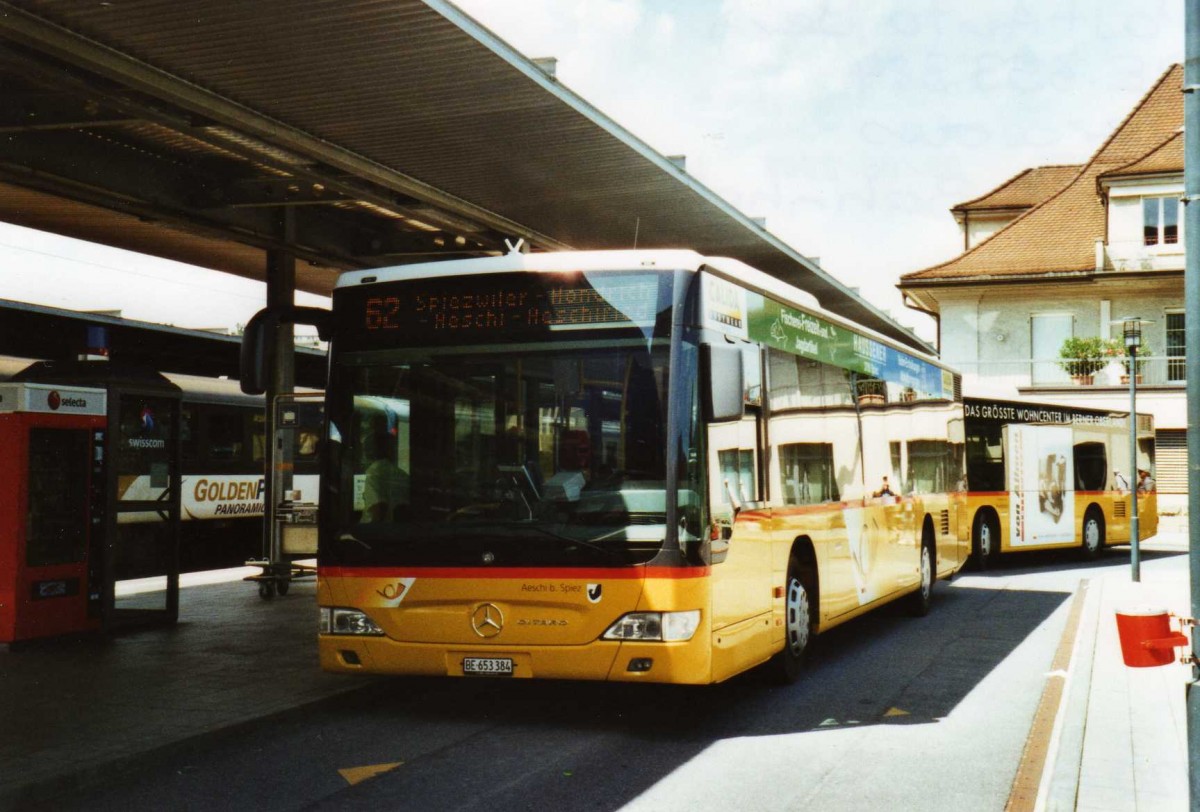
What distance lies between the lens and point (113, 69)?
29.3ft

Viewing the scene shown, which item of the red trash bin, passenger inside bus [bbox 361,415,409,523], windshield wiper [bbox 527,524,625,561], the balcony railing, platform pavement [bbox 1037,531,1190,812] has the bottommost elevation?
platform pavement [bbox 1037,531,1190,812]

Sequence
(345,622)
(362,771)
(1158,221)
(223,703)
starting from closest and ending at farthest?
(362,771) → (345,622) → (223,703) → (1158,221)

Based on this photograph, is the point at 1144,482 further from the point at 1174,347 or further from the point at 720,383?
the point at 720,383

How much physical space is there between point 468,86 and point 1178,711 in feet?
23.4

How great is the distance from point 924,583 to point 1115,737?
714 centimetres

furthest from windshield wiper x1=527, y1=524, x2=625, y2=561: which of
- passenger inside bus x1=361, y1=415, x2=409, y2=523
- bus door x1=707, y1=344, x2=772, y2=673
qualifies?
passenger inside bus x1=361, y1=415, x2=409, y2=523

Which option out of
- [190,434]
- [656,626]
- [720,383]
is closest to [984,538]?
[190,434]

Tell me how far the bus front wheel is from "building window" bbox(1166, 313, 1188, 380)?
1852 centimetres

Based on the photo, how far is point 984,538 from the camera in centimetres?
2141

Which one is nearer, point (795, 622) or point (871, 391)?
point (795, 622)

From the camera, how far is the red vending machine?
10484mm

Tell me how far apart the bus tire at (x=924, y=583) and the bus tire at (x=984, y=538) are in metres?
6.95

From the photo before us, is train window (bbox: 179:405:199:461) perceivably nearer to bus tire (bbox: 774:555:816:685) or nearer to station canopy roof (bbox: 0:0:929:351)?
station canopy roof (bbox: 0:0:929:351)

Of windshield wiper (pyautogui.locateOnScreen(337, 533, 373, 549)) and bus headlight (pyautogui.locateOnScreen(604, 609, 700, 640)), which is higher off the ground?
windshield wiper (pyautogui.locateOnScreen(337, 533, 373, 549))
